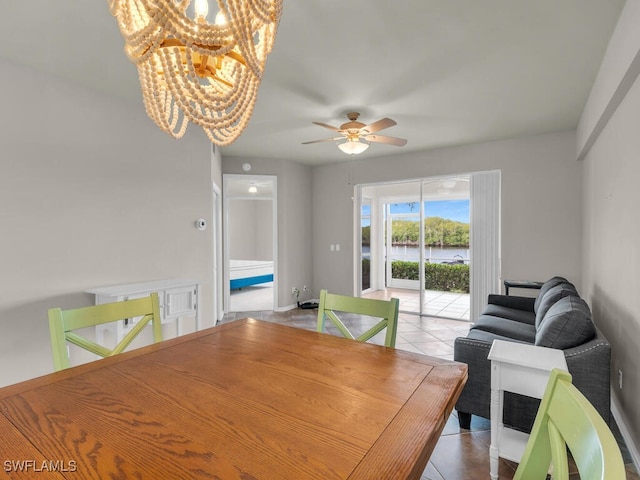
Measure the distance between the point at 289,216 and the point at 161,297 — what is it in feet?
10.1

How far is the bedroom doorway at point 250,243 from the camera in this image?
5516 millimetres

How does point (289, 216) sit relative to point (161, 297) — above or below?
above

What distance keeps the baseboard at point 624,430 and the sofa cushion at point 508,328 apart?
0.64m

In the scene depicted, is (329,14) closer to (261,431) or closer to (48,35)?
(48,35)

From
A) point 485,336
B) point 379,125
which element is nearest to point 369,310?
point 485,336

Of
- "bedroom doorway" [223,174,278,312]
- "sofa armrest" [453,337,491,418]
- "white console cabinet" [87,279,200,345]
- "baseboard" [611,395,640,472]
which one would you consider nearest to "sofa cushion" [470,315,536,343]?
"baseboard" [611,395,640,472]

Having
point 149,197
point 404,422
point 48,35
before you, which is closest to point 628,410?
point 404,422

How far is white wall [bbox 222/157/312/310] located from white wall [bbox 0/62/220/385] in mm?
1944

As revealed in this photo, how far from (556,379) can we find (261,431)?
0.71 metres

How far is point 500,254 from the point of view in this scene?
4.62m

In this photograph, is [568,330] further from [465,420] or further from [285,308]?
[285,308]

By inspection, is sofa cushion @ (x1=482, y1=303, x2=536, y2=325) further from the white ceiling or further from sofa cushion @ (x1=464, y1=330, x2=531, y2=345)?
the white ceiling

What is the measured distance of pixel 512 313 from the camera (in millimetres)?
A: 3500

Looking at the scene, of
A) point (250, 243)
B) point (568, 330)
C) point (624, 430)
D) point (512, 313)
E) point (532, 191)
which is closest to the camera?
point (568, 330)
